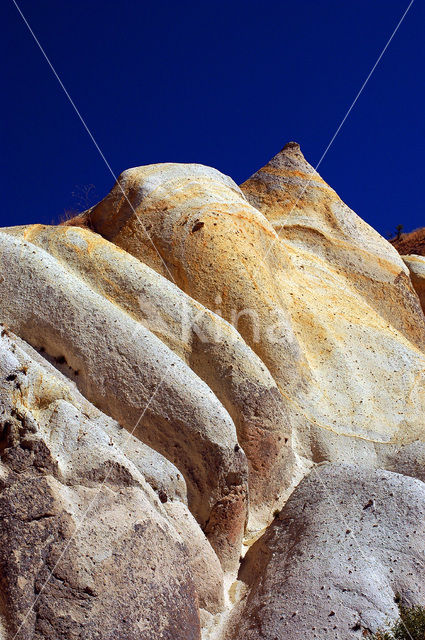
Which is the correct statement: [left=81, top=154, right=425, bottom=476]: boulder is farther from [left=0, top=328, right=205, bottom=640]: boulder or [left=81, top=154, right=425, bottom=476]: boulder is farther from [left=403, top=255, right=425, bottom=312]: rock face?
[left=0, top=328, right=205, bottom=640]: boulder

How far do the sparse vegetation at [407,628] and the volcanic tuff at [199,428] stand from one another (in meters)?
0.11

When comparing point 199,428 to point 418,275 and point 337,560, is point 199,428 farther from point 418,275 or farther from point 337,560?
point 418,275

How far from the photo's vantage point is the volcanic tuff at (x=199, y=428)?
15.8ft

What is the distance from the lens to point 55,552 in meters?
4.63

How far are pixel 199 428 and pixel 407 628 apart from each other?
2273 millimetres

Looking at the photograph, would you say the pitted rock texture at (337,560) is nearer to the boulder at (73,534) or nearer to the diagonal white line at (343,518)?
the diagonal white line at (343,518)

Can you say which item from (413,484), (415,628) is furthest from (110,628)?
(413,484)

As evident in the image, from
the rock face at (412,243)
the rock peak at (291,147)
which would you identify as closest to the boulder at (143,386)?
the rock peak at (291,147)

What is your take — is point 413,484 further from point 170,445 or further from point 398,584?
point 170,445

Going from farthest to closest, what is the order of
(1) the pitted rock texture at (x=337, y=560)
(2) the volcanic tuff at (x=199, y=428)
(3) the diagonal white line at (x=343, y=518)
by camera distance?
(3) the diagonal white line at (x=343, y=518)
(1) the pitted rock texture at (x=337, y=560)
(2) the volcanic tuff at (x=199, y=428)

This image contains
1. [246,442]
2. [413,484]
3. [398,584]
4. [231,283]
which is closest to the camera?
[398,584]

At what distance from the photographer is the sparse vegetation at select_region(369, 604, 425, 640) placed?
5.41 meters

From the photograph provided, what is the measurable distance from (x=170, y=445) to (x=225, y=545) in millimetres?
970

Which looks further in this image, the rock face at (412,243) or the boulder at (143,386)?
the rock face at (412,243)
